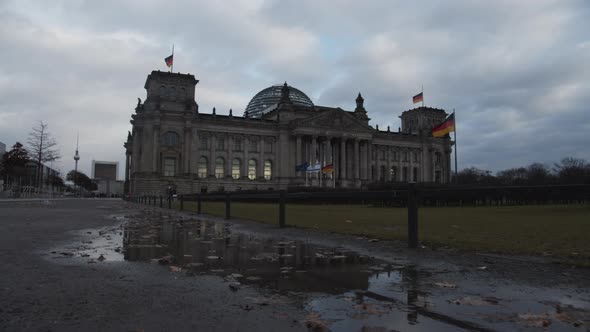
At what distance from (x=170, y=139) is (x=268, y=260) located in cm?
8006

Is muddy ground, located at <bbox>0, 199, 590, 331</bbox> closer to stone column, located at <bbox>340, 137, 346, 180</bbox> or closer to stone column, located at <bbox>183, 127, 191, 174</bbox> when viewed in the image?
stone column, located at <bbox>183, 127, 191, 174</bbox>

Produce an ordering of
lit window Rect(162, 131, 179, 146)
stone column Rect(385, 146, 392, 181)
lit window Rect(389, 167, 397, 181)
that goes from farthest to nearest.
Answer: lit window Rect(389, 167, 397, 181) → stone column Rect(385, 146, 392, 181) → lit window Rect(162, 131, 179, 146)

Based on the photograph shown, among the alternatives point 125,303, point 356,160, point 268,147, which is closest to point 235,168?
point 268,147

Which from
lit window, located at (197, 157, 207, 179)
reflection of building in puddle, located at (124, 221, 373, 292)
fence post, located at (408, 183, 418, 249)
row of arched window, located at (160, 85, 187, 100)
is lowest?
reflection of building in puddle, located at (124, 221, 373, 292)

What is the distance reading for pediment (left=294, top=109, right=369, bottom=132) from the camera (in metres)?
89.6

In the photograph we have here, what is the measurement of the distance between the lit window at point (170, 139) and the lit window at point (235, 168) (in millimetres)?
12621

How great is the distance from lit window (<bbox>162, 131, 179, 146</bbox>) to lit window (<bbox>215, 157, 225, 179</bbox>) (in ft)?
30.4

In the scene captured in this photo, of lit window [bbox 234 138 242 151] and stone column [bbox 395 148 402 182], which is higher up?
lit window [bbox 234 138 242 151]

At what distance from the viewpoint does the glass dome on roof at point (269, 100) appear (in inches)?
4343

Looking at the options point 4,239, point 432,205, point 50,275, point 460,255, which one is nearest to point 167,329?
point 50,275

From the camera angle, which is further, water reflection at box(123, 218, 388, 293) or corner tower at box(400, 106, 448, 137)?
corner tower at box(400, 106, 448, 137)

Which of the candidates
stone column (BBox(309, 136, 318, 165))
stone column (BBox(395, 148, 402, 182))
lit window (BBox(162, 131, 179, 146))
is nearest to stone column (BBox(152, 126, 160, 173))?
lit window (BBox(162, 131, 179, 146))

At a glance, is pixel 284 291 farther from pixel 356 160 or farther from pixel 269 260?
pixel 356 160

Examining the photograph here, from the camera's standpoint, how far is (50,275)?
15.5 feet
